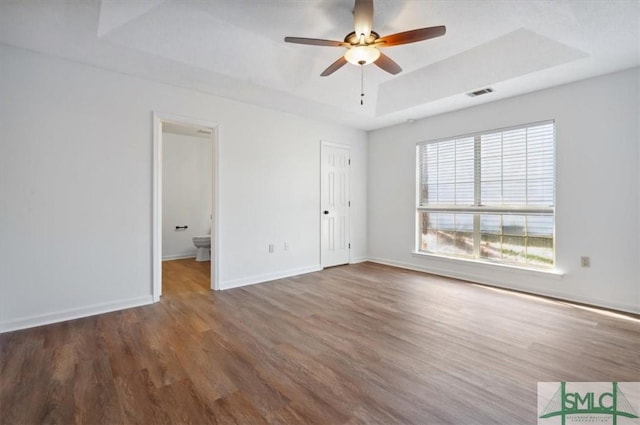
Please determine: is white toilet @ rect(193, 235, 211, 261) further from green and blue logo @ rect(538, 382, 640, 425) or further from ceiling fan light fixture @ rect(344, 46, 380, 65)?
green and blue logo @ rect(538, 382, 640, 425)

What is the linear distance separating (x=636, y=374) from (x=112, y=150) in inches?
186

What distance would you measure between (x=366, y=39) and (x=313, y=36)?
2.65 ft

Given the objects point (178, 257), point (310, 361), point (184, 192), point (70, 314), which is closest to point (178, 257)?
point (178, 257)

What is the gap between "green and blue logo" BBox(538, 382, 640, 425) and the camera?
1588 millimetres

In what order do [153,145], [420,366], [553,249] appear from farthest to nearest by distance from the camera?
1. [553,249]
2. [153,145]
3. [420,366]

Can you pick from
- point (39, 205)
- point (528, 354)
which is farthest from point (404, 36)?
point (39, 205)

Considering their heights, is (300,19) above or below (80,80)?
above

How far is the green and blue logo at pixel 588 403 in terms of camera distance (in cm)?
159

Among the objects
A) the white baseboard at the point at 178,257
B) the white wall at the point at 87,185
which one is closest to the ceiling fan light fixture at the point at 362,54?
the white wall at the point at 87,185

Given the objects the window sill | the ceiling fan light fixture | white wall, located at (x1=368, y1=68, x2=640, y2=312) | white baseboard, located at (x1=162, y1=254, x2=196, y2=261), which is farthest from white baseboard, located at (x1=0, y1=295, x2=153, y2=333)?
white wall, located at (x1=368, y1=68, x2=640, y2=312)

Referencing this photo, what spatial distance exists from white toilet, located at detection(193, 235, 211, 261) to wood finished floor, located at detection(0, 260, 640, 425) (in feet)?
7.94

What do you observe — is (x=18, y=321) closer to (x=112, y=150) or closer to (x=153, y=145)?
(x=112, y=150)

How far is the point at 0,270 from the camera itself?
2.63 metres

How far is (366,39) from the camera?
2.34 metres
